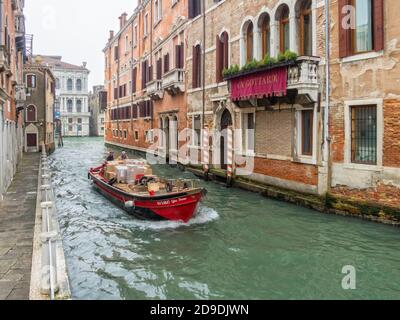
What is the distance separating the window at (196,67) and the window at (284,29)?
22.0ft

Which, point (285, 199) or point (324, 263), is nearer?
point (324, 263)

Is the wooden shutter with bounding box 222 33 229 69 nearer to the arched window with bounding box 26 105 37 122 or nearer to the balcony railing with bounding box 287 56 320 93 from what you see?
the balcony railing with bounding box 287 56 320 93

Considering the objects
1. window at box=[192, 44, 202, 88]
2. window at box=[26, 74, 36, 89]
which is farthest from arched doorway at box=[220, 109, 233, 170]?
window at box=[26, 74, 36, 89]

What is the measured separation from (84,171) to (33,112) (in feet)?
44.2

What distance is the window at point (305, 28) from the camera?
11791 millimetres

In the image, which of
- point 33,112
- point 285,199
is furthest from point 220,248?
point 33,112

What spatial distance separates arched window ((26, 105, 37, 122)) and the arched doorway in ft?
67.4

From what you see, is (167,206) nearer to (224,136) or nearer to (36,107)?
(224,136)

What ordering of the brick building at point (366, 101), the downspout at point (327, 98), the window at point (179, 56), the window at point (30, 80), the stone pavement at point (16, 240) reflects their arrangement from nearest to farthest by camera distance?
the stone pavement at point (16, 240) < the brick building at point (366, 101) < the downspout at point (327, 98) < the window at point (179, 56) < the window at point (30, 80)

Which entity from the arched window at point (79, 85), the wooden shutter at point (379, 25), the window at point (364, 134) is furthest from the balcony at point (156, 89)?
the arched window at point (79, 85)

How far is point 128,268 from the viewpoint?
7109 millimetres

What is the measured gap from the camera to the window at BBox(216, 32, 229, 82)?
16.6 meters

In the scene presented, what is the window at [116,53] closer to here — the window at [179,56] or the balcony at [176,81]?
the window at [179,56]

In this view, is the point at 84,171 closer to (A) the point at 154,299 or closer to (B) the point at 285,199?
(B) the point at 285,199
